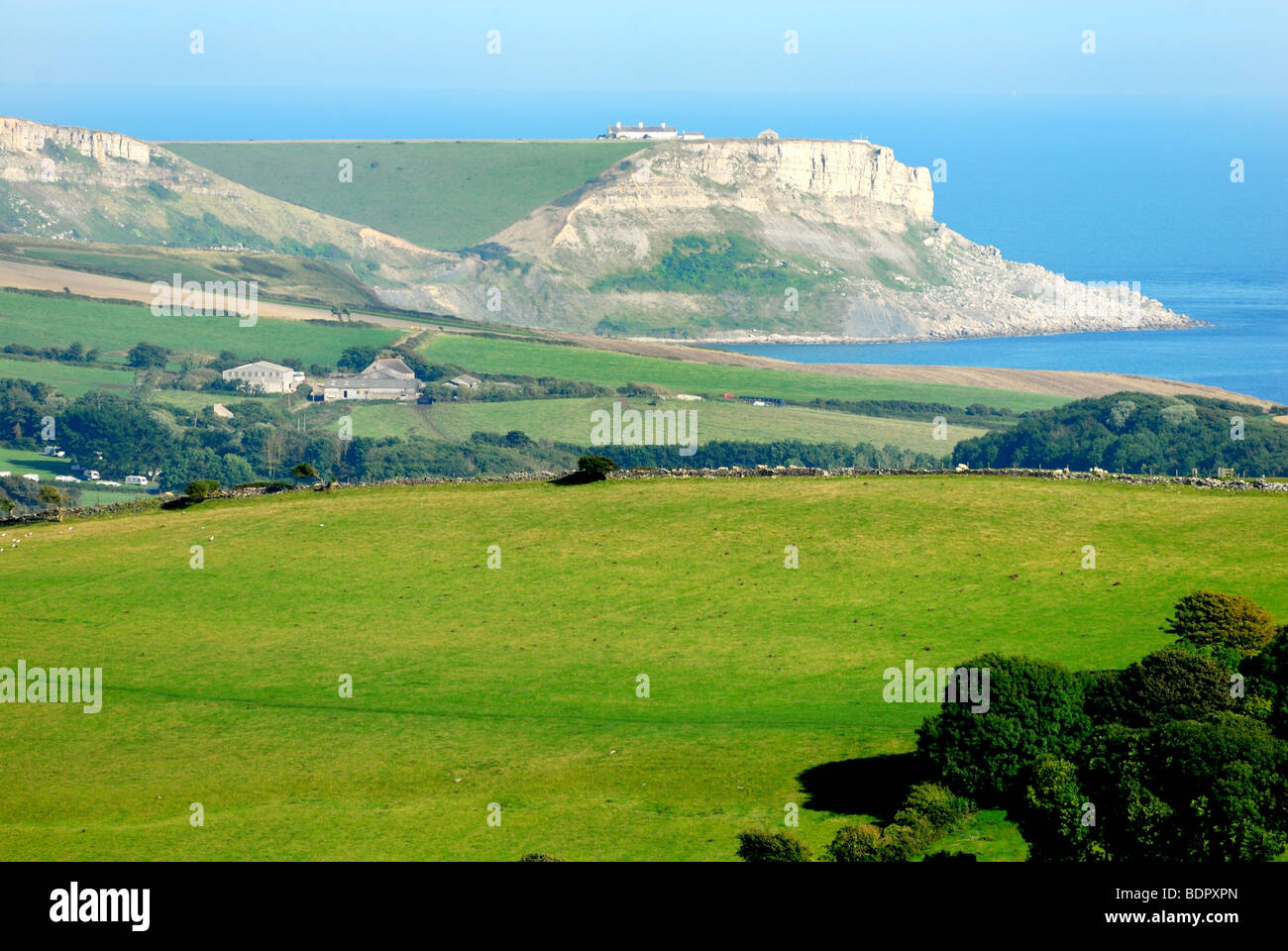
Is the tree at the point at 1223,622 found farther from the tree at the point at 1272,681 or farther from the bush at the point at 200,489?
the bush at the point at 200,489

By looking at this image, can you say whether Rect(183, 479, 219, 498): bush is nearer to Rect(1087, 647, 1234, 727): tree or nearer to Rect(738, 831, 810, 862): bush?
Rect(738, 831, 810, 862): bush

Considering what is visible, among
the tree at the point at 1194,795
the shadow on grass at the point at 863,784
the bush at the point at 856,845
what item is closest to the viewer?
the tree at the point at 1194,795

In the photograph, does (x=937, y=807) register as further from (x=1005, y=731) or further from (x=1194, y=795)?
(x=1194, y=795)

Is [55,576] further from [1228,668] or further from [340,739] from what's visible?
[1228,668]

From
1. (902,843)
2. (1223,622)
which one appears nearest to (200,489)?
(1223,622)

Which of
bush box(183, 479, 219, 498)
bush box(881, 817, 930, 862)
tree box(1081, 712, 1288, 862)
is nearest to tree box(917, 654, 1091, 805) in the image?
bush box(881, 817, 930, 862)

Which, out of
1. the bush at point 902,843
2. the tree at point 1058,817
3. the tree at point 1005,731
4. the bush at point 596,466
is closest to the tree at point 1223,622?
the tree at point 1005,731
